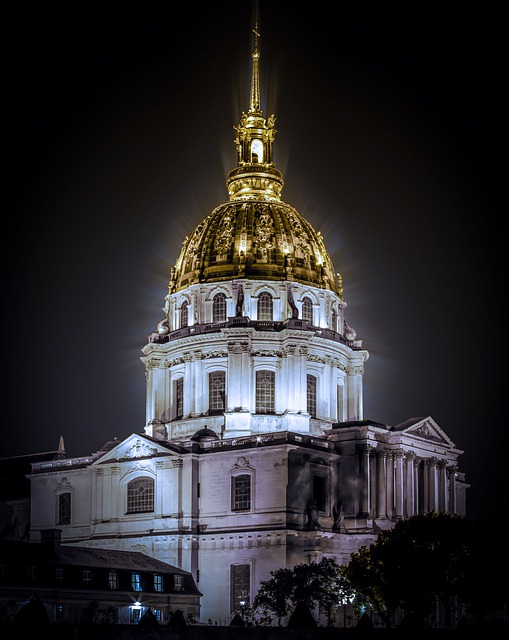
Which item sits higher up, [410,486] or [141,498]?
A: [410,486]

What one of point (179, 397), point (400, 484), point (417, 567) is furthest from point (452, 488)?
point (417, 567)

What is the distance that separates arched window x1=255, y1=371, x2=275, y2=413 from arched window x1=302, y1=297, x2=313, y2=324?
20.7ft

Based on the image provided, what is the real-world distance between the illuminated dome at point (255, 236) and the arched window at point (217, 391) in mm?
8345

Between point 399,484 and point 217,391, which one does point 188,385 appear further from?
point 399,484

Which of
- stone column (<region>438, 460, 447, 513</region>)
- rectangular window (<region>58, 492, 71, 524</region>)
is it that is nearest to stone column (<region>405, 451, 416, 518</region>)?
stone column (<region>438, 460, 447, 513</region>)

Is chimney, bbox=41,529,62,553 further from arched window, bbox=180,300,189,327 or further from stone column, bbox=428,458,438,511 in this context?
stone column, bbox=428,458,438,511

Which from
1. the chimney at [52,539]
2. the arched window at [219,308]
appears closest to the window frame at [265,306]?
the arched window at [219,308]

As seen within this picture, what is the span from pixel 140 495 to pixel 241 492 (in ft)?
29.6

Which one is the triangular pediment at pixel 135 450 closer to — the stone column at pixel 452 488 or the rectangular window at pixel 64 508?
the rectangular window at pixel 64 508

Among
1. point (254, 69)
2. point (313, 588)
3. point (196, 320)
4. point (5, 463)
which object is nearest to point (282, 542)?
point (313, 588)

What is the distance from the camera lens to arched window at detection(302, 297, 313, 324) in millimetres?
118125

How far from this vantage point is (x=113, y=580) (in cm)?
9331

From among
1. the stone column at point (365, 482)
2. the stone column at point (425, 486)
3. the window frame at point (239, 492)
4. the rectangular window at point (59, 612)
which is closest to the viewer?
the rectangular window at point (59, 612)

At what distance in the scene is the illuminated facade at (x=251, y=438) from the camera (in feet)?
335
